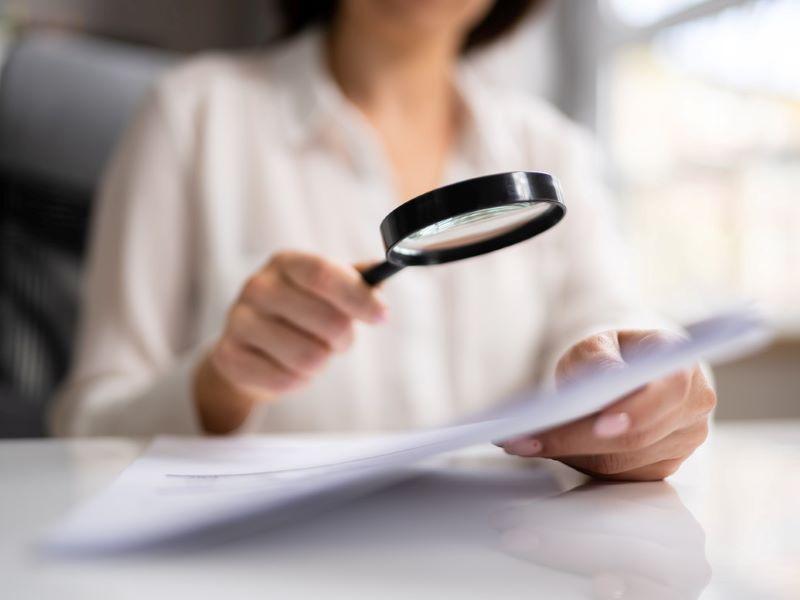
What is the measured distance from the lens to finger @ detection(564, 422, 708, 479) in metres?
0.39

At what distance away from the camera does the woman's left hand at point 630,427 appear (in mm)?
346

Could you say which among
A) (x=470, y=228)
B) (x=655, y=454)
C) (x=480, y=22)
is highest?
(x=480, y=22)

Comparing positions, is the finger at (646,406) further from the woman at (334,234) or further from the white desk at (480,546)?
the woman at (334,234)

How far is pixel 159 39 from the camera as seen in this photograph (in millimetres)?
1650

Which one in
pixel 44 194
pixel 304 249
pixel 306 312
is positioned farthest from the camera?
pixel 44 194

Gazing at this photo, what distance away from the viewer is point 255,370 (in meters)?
0.55

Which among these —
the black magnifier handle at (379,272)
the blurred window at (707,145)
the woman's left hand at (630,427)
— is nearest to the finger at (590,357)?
the woman's left hand at (630,427)

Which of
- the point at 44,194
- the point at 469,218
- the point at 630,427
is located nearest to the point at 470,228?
the point at 469,218

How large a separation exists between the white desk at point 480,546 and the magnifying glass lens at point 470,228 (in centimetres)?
13

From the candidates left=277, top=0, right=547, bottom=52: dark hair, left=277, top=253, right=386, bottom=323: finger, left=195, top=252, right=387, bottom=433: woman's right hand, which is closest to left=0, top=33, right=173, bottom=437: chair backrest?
left=277, top=0, right=547, bottom=52: dark hair

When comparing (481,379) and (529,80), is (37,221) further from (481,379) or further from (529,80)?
(529,80)

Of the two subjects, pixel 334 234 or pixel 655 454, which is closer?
pixel 655 454

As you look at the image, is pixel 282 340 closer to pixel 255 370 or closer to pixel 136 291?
pixel 255 370

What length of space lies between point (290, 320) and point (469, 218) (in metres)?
0.19
